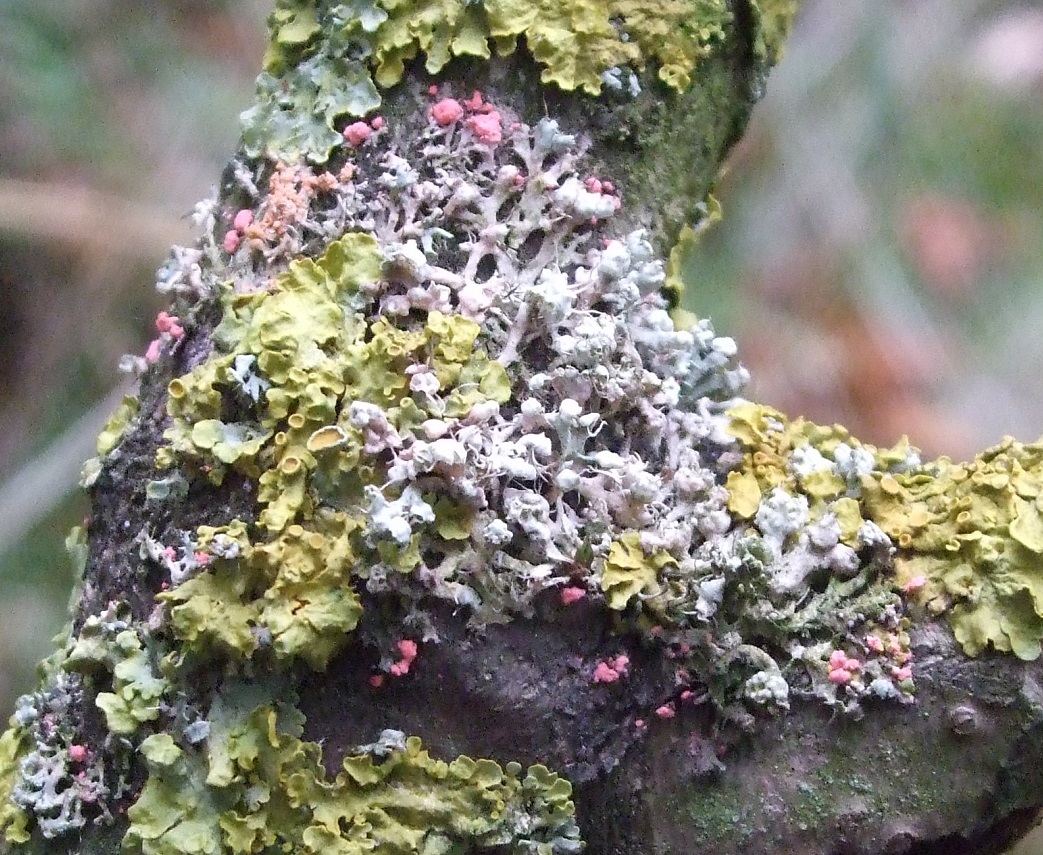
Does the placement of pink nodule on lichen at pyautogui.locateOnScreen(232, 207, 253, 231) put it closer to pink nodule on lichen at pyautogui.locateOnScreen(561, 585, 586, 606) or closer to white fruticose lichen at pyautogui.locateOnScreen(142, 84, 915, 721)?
white fruticose lichen at pyautogui.locateOnScreen(142, 84, 915, 721)

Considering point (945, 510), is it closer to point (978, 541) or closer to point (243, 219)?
point (978, 541)

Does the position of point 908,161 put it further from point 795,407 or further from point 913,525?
point 913,525

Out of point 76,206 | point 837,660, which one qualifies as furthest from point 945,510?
point 76,206

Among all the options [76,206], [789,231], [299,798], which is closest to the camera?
[299,798]

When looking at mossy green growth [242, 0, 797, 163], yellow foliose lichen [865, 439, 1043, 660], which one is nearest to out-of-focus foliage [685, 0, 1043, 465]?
mossy green growth [242, 0, 797, 163]

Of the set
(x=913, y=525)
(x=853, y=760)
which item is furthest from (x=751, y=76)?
(x=853, y=760)

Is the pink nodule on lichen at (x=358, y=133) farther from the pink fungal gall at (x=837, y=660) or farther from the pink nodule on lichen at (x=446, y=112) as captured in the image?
the pink fungal gall at (x=837, y=660)
